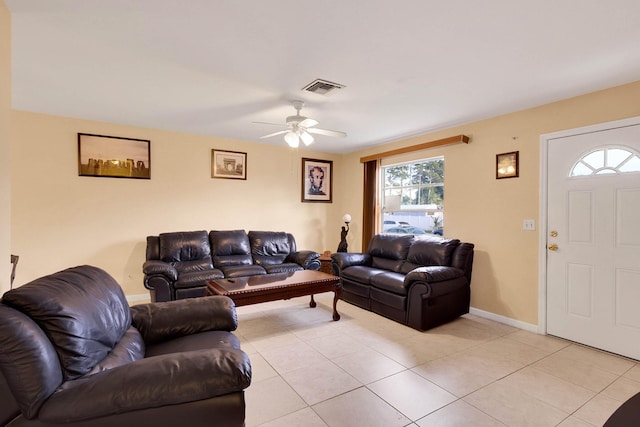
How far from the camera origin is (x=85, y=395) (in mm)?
1127

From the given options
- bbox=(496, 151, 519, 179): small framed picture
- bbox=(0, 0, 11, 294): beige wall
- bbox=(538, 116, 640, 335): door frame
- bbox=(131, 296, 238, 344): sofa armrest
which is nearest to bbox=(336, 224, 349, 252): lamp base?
bbox=(496, 151, 519, 179): small framed picture

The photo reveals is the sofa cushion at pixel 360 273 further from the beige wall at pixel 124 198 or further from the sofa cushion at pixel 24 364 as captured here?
the sofa cushion at pixel 24 364

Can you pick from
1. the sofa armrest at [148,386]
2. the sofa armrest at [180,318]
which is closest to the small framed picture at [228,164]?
the sofa armrest at [180,318]

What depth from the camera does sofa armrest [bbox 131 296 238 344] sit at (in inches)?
75.7

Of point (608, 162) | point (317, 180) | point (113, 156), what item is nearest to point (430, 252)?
point (608, 162)

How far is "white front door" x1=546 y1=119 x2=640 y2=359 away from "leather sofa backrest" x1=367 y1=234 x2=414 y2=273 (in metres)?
1.63

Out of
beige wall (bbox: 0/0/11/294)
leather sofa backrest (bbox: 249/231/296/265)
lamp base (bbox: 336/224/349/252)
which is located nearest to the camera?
beige wall (bbox: 0/0/11/294)

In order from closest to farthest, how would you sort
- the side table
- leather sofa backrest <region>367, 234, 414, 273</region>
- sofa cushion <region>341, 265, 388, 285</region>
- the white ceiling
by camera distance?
the white ceiling → sofa cushion <region>341, 265, 388, 285</region> → leather sofa backrest <region>367, 234, 414, 273</region> → the side table

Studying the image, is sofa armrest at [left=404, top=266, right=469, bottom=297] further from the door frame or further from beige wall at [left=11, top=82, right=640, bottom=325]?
the door frame

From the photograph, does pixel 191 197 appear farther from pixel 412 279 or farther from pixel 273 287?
pixel 412 279

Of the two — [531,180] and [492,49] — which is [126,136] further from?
[531,180]

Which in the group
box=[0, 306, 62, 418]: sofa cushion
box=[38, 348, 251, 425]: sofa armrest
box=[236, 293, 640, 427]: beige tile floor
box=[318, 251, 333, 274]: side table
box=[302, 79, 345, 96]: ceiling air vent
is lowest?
box=[236, 293, 640, 427]: beige tile floor

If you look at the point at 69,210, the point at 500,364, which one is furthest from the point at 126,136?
the point at 500,364

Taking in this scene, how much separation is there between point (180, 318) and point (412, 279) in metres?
2.34
